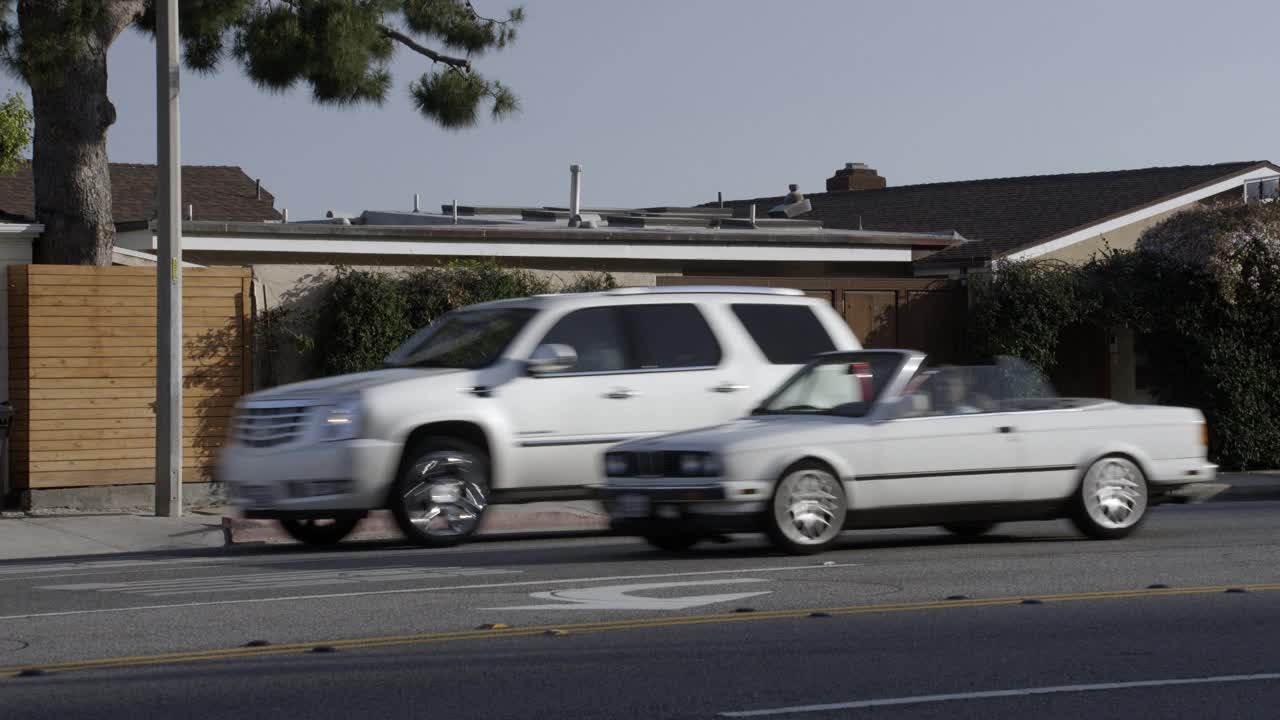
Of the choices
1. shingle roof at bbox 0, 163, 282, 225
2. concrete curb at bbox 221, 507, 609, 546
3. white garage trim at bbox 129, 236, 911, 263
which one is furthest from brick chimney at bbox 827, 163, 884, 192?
concrete curb at bbox 221, 507, 609, 546

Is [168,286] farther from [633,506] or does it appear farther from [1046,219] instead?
[1046,219]

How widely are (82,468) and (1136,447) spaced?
32.5 feet

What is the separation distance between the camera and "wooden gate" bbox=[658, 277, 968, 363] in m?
21.6

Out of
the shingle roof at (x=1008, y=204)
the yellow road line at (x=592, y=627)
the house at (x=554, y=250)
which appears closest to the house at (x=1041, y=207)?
the shingle roof at (x=1008, y=204)

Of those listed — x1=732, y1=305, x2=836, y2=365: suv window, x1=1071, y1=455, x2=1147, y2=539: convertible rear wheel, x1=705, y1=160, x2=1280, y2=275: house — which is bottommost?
x1=1071, y1=455, x2=1147, y2=539: convertible rear wheel

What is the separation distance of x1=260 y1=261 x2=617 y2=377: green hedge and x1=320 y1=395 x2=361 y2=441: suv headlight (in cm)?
529

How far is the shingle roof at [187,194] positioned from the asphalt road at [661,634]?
19434 mm

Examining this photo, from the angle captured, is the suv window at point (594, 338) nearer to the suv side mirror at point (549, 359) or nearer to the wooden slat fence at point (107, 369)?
the suv side mirror at point (549, 359)

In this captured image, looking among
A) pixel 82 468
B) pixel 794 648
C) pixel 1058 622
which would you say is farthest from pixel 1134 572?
pixel 82 468

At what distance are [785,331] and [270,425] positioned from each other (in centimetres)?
437

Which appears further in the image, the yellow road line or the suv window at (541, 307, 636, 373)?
the suv window at (541, 307, 636, 373)

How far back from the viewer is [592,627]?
8984mm

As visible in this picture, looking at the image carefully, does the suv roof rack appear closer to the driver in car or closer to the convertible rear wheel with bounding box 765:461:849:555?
the driver in car

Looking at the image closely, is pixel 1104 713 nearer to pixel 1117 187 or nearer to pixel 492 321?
pixel 492 321
